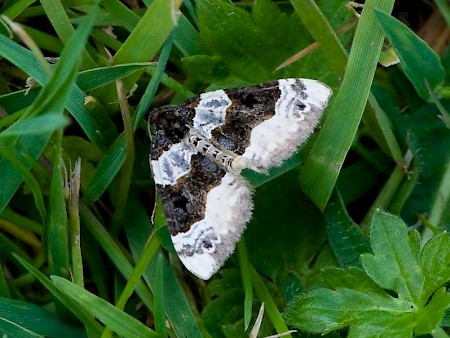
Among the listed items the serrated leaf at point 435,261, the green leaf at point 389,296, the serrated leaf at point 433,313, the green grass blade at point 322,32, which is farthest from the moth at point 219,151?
the serrated leaf at point 433,313

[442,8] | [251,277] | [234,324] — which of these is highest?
[442,8]

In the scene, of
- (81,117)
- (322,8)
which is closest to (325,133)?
(322,8)

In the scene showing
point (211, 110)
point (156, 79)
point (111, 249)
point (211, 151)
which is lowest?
point (111, 249)

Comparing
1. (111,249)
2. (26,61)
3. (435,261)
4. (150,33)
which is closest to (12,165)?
(26,61)

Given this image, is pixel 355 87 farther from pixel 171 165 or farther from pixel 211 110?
pixel 171 165

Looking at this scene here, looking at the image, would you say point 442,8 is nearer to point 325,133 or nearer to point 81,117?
point 325,133

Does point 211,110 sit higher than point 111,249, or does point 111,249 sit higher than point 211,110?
point 211,110

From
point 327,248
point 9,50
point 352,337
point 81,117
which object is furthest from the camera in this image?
point 327,248

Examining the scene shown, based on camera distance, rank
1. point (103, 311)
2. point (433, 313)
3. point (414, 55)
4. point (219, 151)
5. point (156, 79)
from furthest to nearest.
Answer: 1. point (414, 55)
2. point (219, 151)
3. point (156, 79)
4. point (103, 311)
5. point (433, 313)
